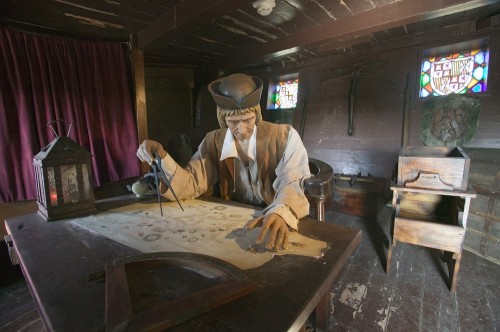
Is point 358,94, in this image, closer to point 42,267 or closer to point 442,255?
point 442,255

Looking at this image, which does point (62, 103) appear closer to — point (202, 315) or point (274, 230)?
point (274, 230)

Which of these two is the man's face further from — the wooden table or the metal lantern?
the metal lantern

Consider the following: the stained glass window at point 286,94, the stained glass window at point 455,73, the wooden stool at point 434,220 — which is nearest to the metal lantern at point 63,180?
the wooden stool at point 434,220

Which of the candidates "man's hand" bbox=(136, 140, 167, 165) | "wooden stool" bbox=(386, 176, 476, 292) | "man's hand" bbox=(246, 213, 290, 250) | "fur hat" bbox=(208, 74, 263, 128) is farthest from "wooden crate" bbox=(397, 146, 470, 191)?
"man's hand" bbox=(136, 140, 167, 165)

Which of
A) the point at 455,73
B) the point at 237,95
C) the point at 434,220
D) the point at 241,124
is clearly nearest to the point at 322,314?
the point at 241,124

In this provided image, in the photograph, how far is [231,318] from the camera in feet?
1.84

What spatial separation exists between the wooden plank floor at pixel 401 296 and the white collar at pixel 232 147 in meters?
1.39

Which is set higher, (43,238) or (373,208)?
(43,238)

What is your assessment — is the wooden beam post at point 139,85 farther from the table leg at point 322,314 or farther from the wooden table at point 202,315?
the table leg at point 322,314

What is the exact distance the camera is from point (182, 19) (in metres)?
2.28

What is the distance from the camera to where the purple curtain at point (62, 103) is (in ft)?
7.11

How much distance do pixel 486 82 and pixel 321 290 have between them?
404cm

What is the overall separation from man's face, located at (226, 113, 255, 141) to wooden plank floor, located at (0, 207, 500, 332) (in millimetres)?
1514

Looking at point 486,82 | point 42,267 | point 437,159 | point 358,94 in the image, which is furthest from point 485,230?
point 42,267
